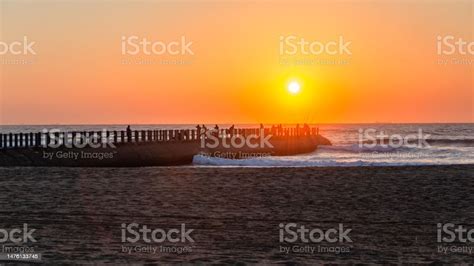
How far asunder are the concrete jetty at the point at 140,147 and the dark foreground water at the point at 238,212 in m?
6.67

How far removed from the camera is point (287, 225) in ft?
56.2

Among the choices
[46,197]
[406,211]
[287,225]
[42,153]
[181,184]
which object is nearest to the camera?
[287,225]

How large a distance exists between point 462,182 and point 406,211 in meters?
10.4

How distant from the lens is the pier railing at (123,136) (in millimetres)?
43300

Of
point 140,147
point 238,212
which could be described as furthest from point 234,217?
point 140,147

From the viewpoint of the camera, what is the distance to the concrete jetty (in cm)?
4128

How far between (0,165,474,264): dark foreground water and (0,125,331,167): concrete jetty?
6668 millimetres

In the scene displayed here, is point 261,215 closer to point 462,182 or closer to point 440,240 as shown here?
point 440,240

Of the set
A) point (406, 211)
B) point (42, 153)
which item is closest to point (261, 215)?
point (406, 211)

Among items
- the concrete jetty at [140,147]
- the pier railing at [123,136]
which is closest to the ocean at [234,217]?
the concrete jetty at [140,147]

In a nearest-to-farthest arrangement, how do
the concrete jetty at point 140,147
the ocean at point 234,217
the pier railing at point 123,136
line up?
the ocean at point 234,217
the concrete jetty at point 140,147
the pier railing at point 123,136

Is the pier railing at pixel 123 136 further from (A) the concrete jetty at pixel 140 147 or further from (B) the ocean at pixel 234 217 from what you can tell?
(B) the ocean at pixel 234 217

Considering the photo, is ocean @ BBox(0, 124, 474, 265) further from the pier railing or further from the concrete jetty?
the pier railing

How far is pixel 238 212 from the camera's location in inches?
765
